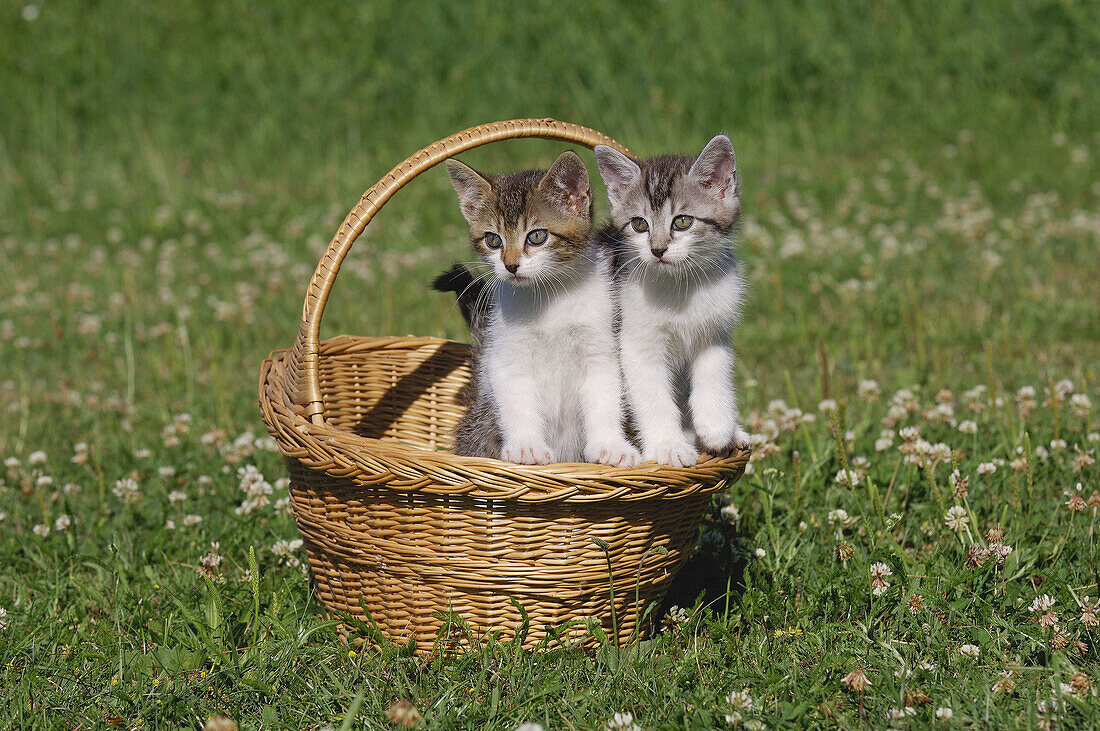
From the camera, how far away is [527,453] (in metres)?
2.85

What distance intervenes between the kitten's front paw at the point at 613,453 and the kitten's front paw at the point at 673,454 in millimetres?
50

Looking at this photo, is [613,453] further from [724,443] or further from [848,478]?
[848,478]

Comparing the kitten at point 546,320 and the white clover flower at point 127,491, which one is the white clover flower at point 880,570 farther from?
the white clover flower at point 127,491

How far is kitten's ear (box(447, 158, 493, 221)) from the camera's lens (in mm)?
3227

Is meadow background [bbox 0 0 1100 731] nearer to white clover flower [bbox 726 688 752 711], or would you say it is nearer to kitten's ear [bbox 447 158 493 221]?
white clover flower [bbox 726 688 752 711]

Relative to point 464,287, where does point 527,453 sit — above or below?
below

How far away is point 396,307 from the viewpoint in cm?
594

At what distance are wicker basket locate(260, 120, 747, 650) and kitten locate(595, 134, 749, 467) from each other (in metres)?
0.31

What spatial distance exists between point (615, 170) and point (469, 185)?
20.0 inches

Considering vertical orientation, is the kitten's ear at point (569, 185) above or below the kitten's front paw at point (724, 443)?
above

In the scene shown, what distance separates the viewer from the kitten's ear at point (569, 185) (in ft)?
10.0

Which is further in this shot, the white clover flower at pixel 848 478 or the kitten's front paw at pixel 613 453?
the white clover flower at pixel 848 478

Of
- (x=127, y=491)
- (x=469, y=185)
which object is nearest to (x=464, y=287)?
(x=469, y=185)

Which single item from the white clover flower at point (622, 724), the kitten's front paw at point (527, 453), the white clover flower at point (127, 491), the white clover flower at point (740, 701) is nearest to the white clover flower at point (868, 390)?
the kitten's front paw at point (527, 453)
